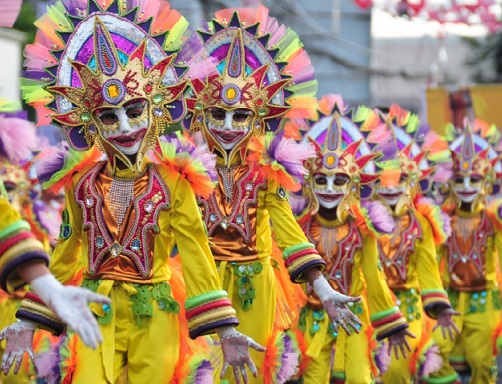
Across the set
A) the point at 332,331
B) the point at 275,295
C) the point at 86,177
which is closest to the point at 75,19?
the point at 86,177

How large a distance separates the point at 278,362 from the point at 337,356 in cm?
132

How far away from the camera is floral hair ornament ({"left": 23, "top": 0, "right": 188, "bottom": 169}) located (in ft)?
21.0

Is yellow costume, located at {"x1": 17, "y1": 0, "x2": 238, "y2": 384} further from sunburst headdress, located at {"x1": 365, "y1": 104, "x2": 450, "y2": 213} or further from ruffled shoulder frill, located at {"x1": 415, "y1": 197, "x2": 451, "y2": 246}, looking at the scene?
ruffled shoulder frill, located at {"x1": 415, "y1": 197, "x2": 451, "y2": 246}

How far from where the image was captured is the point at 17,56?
1155 centimetres

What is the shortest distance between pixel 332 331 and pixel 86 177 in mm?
2899

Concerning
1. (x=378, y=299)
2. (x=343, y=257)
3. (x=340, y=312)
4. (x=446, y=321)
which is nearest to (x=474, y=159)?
(x=446, y=321)

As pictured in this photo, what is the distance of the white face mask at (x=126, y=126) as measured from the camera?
6316 millimetres

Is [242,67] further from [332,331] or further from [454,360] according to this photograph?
[454,360]

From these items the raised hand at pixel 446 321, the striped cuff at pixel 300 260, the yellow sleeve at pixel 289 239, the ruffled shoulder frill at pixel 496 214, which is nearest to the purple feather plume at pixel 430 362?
the raised hand at pixel 446 321

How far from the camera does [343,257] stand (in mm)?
8898

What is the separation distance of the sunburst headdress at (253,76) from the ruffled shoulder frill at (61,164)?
131 centimetres

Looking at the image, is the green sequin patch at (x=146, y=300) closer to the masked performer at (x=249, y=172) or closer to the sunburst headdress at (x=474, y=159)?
the masked performer at (x=249, y=172)

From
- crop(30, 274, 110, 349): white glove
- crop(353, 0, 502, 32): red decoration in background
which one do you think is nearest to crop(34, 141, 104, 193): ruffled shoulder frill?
crop(30, 274, 110, 349): white glove

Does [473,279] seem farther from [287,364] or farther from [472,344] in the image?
[287,364]
